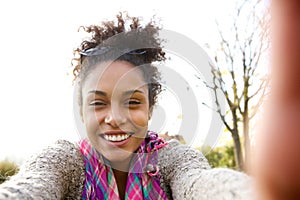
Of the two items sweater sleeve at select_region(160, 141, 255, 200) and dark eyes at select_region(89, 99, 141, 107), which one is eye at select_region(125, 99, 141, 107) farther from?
sweater sleeve at select_region(160, 141, 255, 200)

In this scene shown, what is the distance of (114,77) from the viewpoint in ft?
3.90

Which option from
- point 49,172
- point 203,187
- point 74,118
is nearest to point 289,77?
point 203,187

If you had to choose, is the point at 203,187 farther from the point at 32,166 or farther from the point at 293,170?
the point at 293,170

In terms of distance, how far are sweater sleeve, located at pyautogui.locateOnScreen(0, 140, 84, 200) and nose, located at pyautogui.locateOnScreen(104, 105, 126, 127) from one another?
130 mm

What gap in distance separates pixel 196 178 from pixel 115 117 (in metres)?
0.31

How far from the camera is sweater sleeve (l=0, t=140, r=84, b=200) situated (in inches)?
35.4

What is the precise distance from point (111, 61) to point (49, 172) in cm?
38

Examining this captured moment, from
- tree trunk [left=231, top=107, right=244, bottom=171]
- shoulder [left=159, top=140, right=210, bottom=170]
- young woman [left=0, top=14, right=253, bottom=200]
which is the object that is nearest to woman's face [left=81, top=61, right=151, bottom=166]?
young woman [left=0, top=14, right=253, bottom=200]

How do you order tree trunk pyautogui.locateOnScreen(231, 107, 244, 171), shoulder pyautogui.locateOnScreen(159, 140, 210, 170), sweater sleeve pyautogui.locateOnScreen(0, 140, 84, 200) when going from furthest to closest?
tree trunk pyautogui.locateOnScreen(231, 107, 244, 171), shoulder pyautogui.locateOnScreen(159, 140, 210, 170), sweater sleeve pyautogui.locateOnScreen(0, 140, 84, 200)

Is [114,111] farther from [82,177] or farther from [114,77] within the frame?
[82,177]

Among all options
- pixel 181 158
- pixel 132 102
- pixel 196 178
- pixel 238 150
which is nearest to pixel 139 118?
pixel 132 102

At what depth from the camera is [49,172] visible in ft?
3.42

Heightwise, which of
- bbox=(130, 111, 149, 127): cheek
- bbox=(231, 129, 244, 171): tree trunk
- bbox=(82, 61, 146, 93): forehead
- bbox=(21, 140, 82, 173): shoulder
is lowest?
bbox=(231, 129, 244, 171): tree trunk

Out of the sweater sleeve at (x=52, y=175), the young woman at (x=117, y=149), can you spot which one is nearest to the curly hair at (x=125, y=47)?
the young woman at (x=117, y=149)
